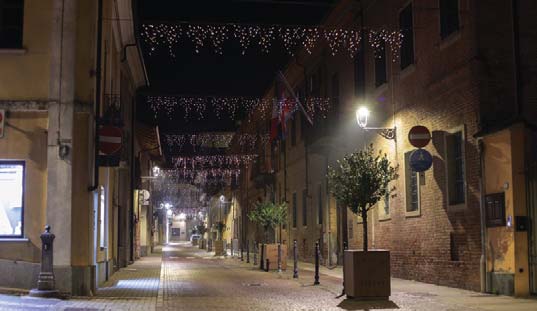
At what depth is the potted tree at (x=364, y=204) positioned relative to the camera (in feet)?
45.5

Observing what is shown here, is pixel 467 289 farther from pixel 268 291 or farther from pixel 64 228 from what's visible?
pixel 64 228

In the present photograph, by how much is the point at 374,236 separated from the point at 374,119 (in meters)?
3.87

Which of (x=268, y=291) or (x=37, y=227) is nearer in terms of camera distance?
(x=37, y=227)

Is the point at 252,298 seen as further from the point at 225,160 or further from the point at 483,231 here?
the point at 225,160

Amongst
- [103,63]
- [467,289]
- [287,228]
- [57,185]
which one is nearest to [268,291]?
[467,289]

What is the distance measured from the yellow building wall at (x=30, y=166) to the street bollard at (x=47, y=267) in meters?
0.87

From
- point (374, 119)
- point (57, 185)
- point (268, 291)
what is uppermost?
point (374, 119)

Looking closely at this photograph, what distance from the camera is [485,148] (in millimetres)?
15336

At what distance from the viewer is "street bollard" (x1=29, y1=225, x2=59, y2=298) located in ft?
46.1

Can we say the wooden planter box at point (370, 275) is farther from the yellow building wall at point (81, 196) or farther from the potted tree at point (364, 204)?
the yellow building wall at point (81, 196)

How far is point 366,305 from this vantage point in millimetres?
13648

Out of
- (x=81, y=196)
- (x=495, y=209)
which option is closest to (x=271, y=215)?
(x=81, y=196)

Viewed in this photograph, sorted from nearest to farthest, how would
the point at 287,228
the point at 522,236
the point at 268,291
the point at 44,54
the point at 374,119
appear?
the point at 522,236, the point at 44,54, the point at 268,291, the point at 374,119, the point at 287,228

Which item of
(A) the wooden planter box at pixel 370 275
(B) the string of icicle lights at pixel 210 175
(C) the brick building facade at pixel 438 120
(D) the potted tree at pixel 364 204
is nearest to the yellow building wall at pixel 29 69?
(D) the potted tree at pixel 364 204
